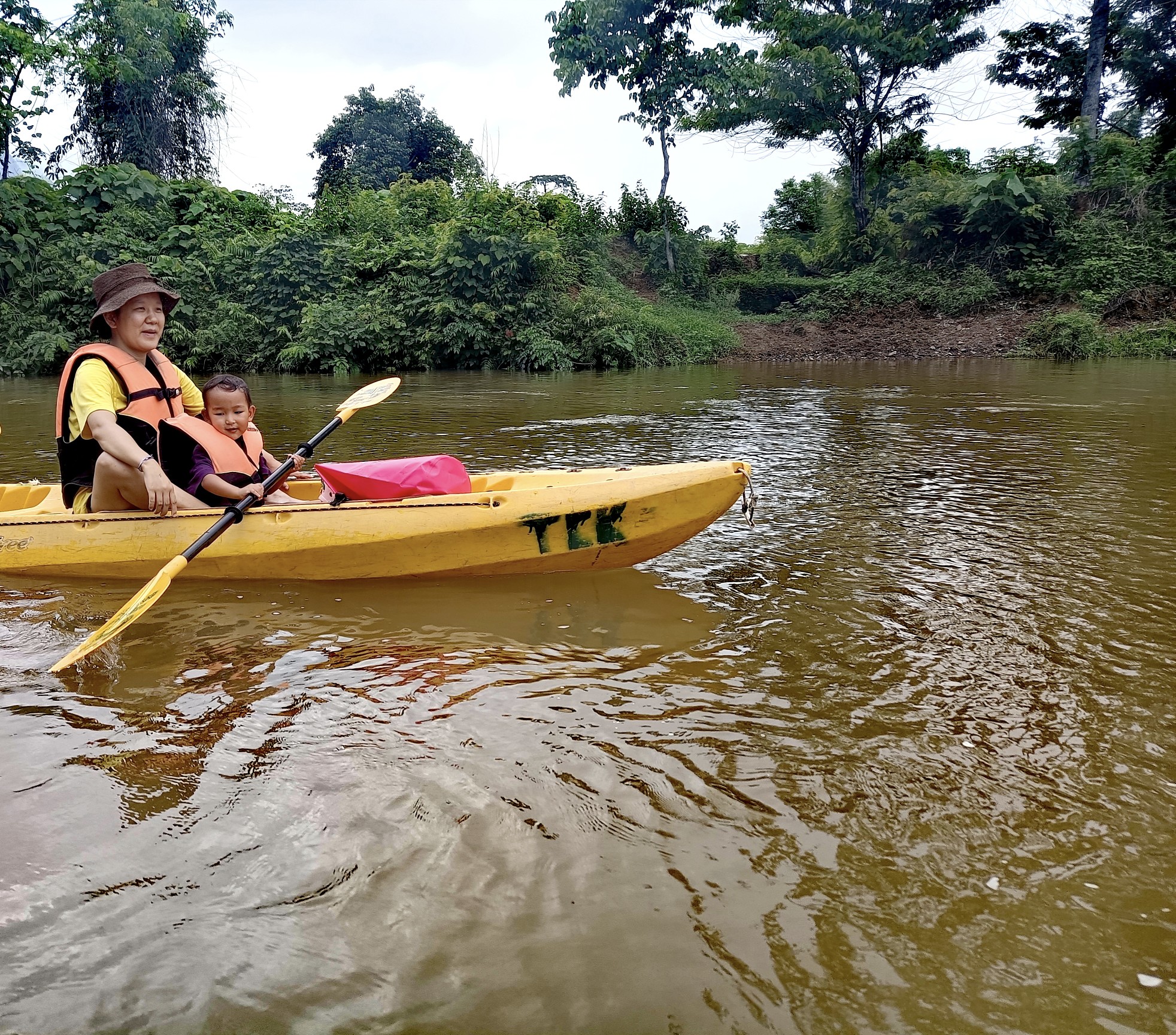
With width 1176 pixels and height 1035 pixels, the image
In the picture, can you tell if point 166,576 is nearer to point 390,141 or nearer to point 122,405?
point 122,405

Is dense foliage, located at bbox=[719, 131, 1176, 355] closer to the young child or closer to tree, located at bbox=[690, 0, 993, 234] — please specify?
tree, located at bbox=[690, 0, 993, 234]

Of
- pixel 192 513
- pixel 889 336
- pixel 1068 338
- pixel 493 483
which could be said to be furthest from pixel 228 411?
pixel 889 336

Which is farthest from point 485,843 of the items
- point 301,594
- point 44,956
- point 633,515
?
point 301,594

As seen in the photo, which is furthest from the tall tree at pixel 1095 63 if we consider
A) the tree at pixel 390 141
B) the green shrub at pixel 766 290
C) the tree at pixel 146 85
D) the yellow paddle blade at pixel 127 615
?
the yellow paddle blade at pixel 127 615

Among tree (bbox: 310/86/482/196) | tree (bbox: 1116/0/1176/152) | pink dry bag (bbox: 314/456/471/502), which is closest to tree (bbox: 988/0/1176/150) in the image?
tree (bbox: 1116/0/1176/152)

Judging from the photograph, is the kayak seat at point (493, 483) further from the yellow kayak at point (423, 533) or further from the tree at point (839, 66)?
the tree at point (839, 66)

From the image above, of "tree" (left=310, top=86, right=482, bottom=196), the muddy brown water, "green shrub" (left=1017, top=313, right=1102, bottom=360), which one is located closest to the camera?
the muddy brown water

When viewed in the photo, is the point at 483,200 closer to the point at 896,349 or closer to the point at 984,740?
the point at 896,349

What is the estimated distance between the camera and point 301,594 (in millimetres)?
3695

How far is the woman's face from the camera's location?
3662mm

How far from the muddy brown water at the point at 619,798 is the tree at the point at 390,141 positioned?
78.3 feet

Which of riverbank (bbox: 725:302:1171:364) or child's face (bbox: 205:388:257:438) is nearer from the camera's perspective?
child's face (bbox: 205:388:257:438)

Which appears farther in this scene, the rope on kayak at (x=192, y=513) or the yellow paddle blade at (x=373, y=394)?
the yellow paddle blade at (x=373, y=394)

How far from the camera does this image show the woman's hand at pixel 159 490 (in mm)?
3562
